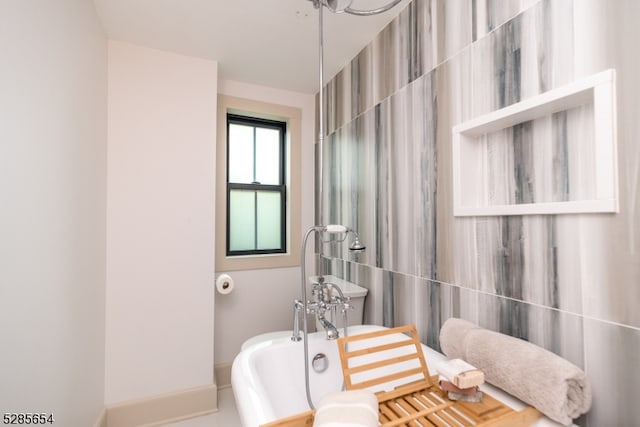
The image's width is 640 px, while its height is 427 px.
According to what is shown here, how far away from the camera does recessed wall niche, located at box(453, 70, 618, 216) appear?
2.33 ft

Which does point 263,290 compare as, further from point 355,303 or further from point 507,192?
point 507,192

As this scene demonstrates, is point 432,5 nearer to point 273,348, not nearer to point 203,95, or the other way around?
point 203,95

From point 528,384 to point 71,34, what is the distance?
2.05 m

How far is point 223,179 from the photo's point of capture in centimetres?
222

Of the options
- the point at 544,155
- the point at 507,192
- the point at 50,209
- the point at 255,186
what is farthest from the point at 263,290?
the point at 544,155

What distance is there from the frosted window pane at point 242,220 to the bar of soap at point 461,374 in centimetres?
189

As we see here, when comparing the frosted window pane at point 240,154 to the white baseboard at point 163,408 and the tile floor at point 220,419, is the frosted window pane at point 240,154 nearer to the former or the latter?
Result: the white baseboard at point 163,408

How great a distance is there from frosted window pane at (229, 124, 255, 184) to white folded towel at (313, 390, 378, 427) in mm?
1976

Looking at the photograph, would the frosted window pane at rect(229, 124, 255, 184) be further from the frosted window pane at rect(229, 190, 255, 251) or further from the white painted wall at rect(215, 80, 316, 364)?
the white painted wall at rect(215, 80, 316, 364)

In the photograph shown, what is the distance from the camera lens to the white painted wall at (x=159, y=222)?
1761 millimetres

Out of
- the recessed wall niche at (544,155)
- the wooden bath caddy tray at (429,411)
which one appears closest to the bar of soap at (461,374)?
the wooden bath caddy tray at (429,411)

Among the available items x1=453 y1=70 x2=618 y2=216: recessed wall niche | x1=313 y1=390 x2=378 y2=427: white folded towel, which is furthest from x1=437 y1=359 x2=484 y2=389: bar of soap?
x1=453 y1=70 x2=618 y2=216: recessed wall niche

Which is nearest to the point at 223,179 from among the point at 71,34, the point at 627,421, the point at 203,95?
the point at 203,95

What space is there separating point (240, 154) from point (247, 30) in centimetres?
98
